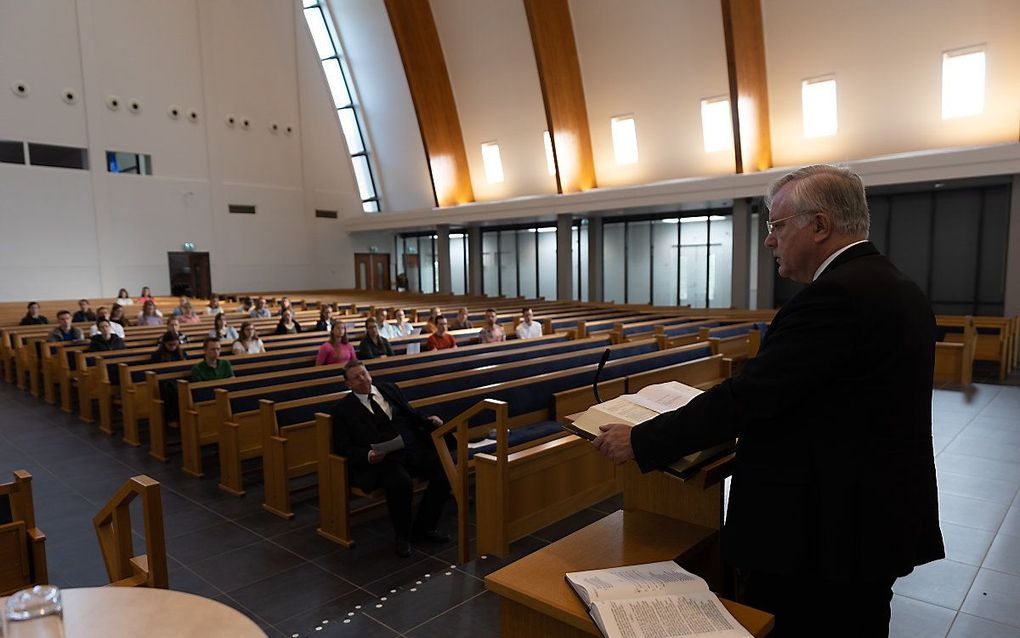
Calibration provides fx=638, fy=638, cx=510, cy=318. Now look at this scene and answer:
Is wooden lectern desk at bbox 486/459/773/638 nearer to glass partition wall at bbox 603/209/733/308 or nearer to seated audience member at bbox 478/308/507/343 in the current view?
seated audience member at bbox 478/308/507/343

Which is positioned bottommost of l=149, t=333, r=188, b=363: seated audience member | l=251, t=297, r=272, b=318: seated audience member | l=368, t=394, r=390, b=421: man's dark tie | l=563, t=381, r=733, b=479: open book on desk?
l=368, t=394, r=390, b=421: man's dark tie

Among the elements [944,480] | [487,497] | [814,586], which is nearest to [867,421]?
[814,586]

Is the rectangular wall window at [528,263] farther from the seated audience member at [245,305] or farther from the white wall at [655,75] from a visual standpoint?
the seated audience member at [245,305]

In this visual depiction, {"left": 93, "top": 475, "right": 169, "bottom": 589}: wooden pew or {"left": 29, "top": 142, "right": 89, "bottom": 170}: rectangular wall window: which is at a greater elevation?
{"left": 29, "top": 142, "right": 89, "bottom": 170}: rectangular wall window

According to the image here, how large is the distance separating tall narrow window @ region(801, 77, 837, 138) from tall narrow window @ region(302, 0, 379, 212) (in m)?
14.9

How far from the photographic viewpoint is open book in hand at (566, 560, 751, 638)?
1272 mm

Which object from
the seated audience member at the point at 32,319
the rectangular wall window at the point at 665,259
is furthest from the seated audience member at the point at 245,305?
the rectangular wall window at the point at 665,259

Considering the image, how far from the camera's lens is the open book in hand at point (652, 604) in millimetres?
1272

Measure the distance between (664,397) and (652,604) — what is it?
580 mm

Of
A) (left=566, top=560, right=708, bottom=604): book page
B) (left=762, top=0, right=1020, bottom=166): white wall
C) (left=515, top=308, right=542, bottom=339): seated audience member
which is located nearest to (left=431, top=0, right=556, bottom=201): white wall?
(left=762, top=0, right=1020, bottom=166): white wall

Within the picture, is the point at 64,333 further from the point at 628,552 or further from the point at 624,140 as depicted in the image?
the point at 624,140

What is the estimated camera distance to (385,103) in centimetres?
2112

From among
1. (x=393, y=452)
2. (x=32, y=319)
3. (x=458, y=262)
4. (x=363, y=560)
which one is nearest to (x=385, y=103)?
(x=458, y=262)

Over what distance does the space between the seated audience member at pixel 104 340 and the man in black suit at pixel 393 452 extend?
18.9 feet
